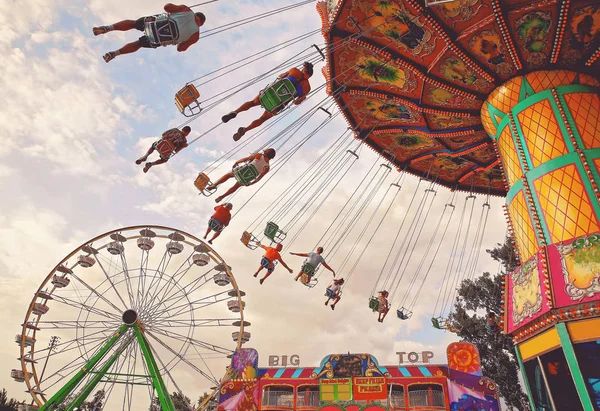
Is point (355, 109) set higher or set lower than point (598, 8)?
higher

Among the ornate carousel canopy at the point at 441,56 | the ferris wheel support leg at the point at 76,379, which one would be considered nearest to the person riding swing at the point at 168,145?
the ornate carousel canopy at the point at 441,56

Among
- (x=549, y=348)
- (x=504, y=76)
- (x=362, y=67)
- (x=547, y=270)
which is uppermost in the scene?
(x=362, y=67)

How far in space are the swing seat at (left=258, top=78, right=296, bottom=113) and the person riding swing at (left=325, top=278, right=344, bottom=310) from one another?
10862mm

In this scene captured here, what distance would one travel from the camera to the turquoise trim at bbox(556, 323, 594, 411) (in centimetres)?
805

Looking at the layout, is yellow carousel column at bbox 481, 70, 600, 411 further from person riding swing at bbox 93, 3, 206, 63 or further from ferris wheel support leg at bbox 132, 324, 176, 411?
ferris wheel support leg at bbox 132, 324, 176, 411

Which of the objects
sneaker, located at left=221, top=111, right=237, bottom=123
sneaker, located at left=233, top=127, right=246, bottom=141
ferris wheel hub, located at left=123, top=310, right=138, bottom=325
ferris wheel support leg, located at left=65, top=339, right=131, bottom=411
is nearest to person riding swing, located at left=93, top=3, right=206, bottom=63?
sneaker, located at left=221, top=111, right=237, bottom=123

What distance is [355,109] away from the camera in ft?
52.3

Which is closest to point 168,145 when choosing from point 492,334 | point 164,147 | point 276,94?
point 164,147

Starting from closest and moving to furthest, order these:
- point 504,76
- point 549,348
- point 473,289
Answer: point 549,348, point 504,76, point 473,289

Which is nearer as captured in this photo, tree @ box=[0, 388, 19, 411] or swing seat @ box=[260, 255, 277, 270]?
swing seat @ box=[260, 255, 277, 270]

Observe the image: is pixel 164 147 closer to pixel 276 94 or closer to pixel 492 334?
pixel 276 94

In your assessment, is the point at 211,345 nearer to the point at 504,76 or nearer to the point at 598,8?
the point at 504,76

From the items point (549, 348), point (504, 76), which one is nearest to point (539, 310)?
point (549, 348)

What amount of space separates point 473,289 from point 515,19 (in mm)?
22260
